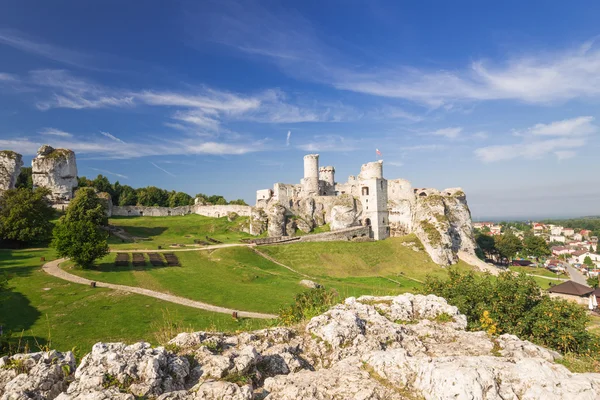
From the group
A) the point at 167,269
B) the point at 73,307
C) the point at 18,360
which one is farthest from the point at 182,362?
the point at 167,269

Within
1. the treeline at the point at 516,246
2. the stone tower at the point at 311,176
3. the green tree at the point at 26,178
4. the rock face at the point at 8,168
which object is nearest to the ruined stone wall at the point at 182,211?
the stone tower at the point at 311,176

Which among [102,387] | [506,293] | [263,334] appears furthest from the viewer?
[506,293]

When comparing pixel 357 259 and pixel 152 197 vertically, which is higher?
pixel 152 197

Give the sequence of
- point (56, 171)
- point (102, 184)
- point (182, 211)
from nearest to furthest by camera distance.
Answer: point (56, 171) < point (182, 211) < point (102, 184)

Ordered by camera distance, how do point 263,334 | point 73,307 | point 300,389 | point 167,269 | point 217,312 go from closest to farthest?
point 300,389 → point 263,334 → point 73,307 → point 217,312 → point 167,269

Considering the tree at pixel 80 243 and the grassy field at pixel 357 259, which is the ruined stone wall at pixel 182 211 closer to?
the grassy field at pixel 357 259

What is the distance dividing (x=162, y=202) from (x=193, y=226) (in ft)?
123

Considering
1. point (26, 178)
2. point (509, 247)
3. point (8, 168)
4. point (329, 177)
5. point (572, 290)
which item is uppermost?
point (26, 178)

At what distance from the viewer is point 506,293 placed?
15547 mm

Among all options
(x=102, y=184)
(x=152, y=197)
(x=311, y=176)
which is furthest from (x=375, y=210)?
(x=102, y=184)

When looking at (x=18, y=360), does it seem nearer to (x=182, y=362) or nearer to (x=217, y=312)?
(x=182, y=362)

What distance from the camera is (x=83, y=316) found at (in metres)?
18.8

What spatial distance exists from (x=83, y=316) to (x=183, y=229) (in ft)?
133

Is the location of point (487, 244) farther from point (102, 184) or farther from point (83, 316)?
point (102, 184)
